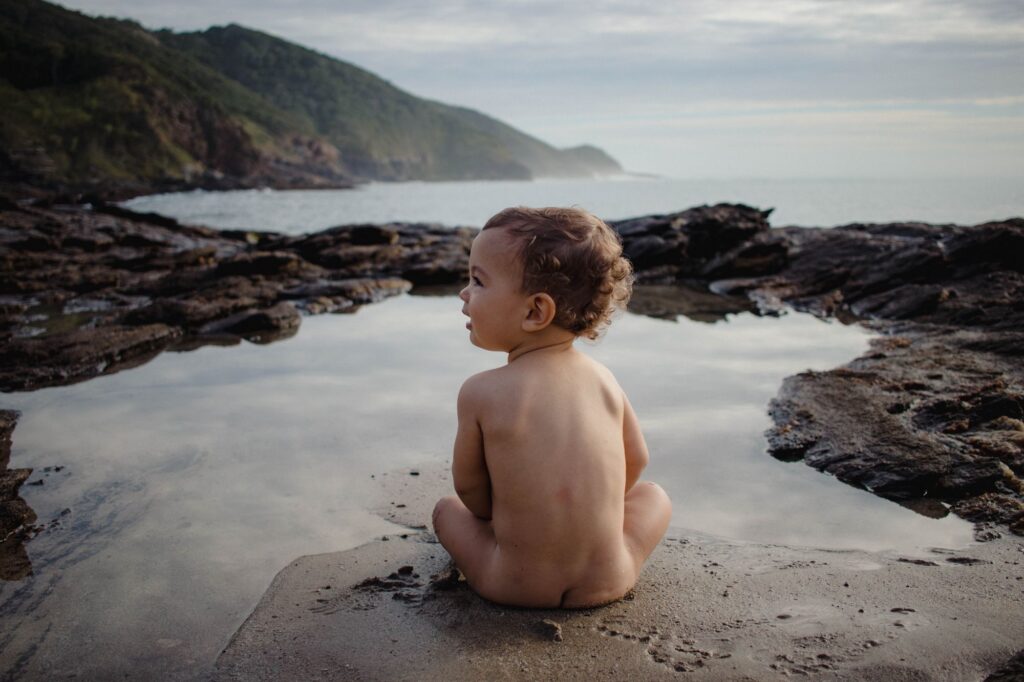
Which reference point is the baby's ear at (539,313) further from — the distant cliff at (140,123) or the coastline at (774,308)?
Answer: the distant cliff at (140,123)

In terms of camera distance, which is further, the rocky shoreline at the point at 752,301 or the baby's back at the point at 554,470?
the rocky shoreline at the point at 752,301

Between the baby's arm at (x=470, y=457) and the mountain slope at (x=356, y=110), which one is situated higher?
the mountain slope at (x=356, y=110)

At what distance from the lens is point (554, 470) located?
2299mm

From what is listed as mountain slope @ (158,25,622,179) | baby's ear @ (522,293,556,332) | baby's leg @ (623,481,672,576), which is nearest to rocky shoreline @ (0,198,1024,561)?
baby's leg @ (623,481,672,576)

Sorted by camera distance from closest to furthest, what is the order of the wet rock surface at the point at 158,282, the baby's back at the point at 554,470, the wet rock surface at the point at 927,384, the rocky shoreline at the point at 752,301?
the baby's back at the point at 554,470, the wet rock surface at the point at 927,384, the rocky shoreline at the point at 752,301, the wet rock surface at the point at 158,282

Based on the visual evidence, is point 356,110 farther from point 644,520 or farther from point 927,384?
point 644,520

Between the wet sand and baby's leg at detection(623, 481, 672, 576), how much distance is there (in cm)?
14

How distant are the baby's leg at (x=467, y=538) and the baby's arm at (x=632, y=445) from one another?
54cm

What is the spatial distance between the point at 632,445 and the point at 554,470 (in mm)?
445

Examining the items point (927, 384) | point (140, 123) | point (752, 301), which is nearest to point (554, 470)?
point (927, 384)

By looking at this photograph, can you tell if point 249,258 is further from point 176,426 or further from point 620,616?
point 620,616

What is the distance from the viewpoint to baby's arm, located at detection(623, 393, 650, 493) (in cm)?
262

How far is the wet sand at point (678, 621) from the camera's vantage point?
207 centimetres

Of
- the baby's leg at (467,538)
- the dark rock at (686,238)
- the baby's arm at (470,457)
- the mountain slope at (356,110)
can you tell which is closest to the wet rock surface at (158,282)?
the dark rock at (686,238)
